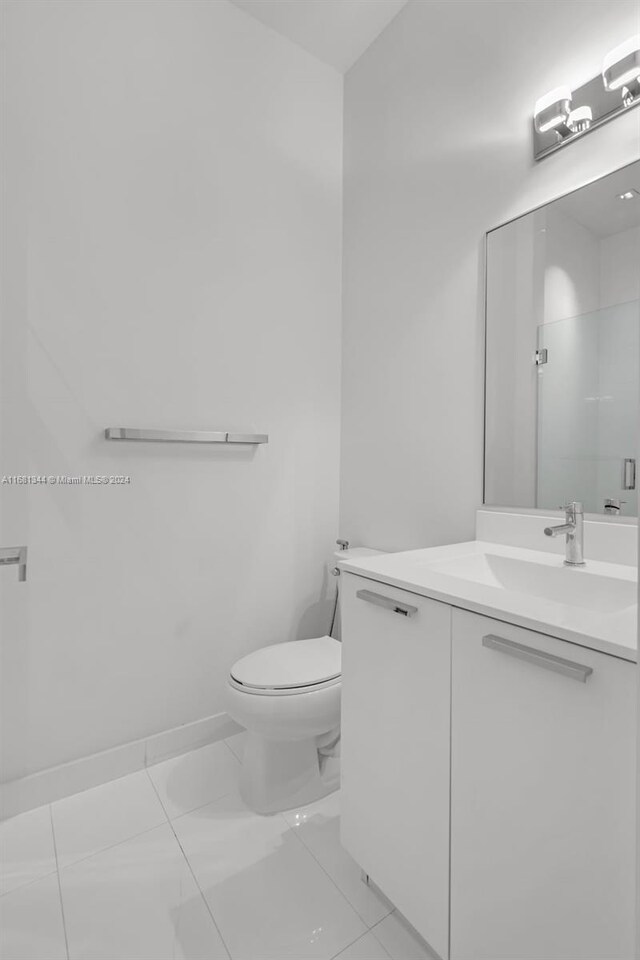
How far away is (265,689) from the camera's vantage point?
4.57 feet

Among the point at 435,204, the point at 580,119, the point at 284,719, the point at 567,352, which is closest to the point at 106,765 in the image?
the point at 284,719

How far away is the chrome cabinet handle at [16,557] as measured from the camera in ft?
4.40

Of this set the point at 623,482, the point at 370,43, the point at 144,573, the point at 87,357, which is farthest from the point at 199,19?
the point at 623,482

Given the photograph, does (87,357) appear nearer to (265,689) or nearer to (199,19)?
(265,689)

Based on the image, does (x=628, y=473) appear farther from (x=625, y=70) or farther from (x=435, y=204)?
(x=435, y=204)

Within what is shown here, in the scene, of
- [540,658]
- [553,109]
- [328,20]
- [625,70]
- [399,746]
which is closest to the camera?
[540,658]

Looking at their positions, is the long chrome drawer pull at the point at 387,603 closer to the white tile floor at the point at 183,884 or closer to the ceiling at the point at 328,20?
the white tile floor at the point at 183,884

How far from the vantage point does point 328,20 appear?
1.86 metres

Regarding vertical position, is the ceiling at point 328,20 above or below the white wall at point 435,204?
above

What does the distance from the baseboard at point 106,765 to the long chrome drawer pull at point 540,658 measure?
134 centimetres

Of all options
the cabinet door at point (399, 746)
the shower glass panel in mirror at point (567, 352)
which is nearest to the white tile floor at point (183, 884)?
the cabinet door at point (399, 746)

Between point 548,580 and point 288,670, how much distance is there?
799 millimetres

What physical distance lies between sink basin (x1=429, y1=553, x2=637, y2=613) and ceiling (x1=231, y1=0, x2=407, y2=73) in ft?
6.69

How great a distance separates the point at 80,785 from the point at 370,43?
292 cm
